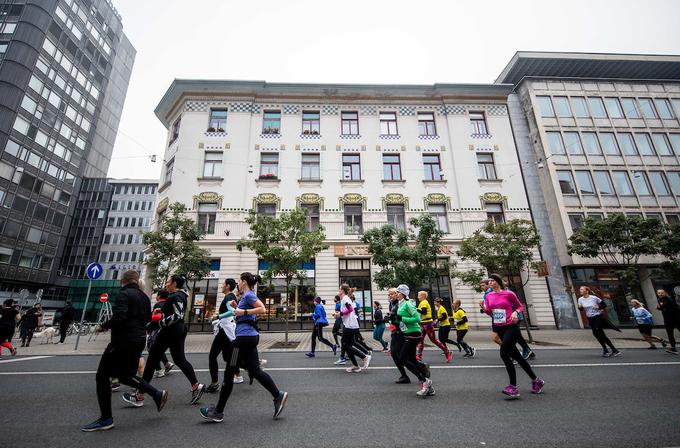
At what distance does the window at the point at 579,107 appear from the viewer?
86.2 feet

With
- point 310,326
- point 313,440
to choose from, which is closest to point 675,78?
point 310,326

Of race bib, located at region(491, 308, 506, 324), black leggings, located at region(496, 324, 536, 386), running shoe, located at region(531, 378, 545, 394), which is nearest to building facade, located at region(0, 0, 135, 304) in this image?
race bib, located at region(491, 308, 506, 324)

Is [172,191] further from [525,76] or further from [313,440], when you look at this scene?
[525,76]

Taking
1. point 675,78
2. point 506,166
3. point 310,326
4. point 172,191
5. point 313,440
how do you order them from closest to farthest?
1. point 313,440
2. point 310,326
3. point 172,191
4. point 506,166
5. point 675,78

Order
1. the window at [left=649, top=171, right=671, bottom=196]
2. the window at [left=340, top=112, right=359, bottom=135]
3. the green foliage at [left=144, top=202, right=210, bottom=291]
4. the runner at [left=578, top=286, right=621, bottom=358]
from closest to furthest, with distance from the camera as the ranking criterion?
the runner at [left=578, top=286, right=621, bottom=358] → the green foliage at [left=144, top=202, right=210, bottom=291] → the window at [left=340, top=112, right=359, bottom=135] → the window at [left=649, top=171, right=671, bottom=196]

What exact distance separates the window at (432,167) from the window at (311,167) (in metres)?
8.26

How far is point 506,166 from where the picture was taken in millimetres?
23469

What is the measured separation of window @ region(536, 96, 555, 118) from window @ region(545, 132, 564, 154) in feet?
6.04

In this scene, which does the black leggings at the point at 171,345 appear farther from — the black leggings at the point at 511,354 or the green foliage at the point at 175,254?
the green foliage at the point at 175,254

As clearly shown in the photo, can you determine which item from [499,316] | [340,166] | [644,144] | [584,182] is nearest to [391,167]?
[340,166]

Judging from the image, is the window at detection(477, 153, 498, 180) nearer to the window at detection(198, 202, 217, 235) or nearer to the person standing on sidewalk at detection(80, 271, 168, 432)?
the window at detection(198, 202, 217, 235)

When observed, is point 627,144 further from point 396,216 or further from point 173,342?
point 173,342

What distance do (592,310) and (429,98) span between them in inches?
794

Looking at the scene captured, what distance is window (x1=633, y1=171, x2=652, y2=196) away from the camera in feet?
80.2
